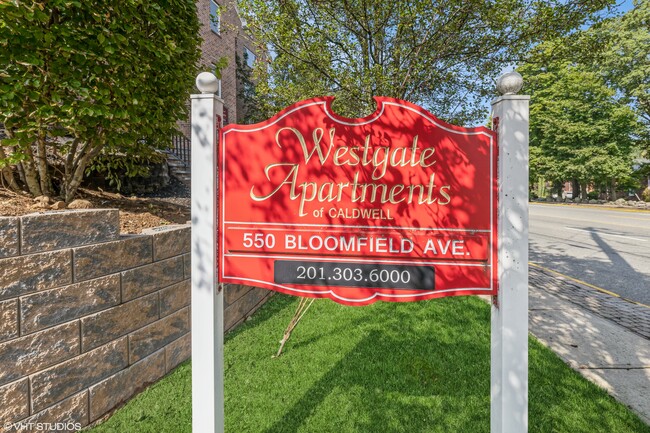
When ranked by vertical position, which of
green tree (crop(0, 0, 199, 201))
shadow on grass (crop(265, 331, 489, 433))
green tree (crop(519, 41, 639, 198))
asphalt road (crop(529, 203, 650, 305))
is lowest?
shadow on grass (crop(265, 331, 489, 433))

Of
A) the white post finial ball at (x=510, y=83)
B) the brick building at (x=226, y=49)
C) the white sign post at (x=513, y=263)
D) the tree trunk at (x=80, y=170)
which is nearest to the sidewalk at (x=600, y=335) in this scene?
the white sign post at (x=513, y=263)

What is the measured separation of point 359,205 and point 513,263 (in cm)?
92

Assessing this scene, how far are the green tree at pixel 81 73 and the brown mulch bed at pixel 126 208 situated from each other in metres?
0.36

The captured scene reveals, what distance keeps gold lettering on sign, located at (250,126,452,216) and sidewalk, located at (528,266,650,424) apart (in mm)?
2801

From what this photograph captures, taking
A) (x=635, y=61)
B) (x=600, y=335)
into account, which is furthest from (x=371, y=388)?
(x=635, y=61)

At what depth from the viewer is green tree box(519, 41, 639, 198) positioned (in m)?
30.1

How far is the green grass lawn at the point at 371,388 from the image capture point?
2.65 metres

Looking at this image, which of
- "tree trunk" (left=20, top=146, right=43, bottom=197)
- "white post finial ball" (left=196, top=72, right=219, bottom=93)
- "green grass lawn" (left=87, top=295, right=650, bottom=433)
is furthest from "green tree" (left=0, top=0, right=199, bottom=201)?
"green grass lawn" (left=87, top=295, right=650, bottom=433)

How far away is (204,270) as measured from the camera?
198cm

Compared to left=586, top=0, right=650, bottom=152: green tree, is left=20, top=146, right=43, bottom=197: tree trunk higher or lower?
lower

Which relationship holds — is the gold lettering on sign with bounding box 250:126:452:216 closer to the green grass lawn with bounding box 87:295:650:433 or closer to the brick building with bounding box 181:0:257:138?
the green grass lawn with bounding box 87:295:650:433

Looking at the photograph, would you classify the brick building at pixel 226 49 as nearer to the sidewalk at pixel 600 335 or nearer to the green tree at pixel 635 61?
the sidewalk at pixel 600 335

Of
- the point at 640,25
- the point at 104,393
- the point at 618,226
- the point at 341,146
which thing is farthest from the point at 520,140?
the point at 640,25

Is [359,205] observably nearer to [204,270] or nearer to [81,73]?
[204,270]
